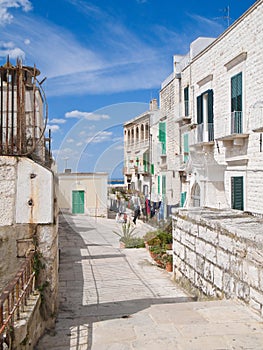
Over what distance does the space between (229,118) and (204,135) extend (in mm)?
2164

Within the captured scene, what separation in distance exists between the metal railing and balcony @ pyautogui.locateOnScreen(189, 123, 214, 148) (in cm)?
1107

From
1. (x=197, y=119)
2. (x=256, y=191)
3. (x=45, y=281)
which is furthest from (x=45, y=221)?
(x=197, y=119)

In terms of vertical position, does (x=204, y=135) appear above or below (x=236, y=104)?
below

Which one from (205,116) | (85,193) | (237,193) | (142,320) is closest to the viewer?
(142,320)

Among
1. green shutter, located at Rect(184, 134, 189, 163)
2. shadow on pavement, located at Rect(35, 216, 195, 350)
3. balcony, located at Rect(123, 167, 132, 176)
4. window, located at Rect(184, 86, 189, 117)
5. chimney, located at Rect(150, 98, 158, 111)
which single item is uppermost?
chimney, located at Rect(150, 98, 158, 111)

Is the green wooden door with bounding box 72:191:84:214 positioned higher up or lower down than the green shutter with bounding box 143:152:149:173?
lower down

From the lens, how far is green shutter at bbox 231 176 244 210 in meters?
11.9

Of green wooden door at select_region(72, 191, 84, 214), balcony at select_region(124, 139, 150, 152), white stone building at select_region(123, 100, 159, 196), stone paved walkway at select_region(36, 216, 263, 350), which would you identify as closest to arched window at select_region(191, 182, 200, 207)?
stone paved walkway at select_region(36, 216, 263, 350)

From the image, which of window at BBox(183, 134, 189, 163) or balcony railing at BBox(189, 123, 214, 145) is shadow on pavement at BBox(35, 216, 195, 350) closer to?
balcony railing at BBox(189, 123, 214, 145)

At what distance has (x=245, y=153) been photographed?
11.6 metres

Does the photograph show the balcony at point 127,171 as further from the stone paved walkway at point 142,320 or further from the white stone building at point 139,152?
the stone paved walkway at point 142,320

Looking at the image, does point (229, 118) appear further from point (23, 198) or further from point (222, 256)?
point (23, 198)

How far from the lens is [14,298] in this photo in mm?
3346

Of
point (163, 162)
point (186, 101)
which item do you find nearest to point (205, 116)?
point (186, 101)
